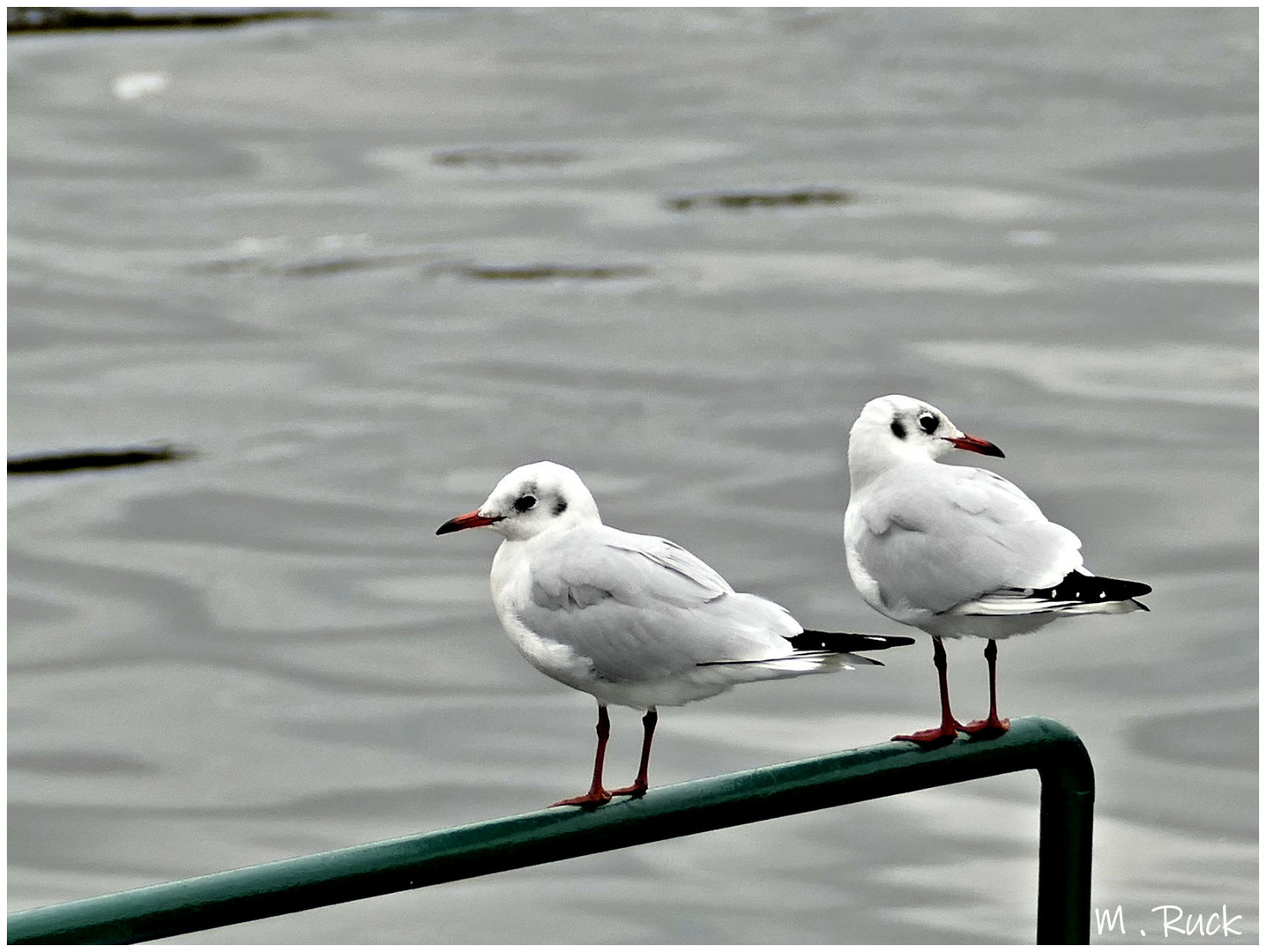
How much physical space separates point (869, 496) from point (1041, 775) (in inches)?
30.0

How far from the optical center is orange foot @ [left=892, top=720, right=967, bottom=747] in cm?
436

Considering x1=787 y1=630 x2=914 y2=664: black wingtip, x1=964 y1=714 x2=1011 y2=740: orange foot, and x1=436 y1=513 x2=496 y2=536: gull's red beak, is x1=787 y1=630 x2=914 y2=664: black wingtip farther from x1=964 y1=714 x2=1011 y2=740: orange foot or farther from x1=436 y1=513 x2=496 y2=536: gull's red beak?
x1=436 y1=513 x2=496 y2=536: gull's red beak

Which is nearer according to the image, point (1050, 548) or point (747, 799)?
point (747, 799)

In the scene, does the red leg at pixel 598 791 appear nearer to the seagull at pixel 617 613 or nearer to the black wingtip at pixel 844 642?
the seagull at pixel 617 613

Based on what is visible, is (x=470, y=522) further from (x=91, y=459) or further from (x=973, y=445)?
(x=91, y=459)

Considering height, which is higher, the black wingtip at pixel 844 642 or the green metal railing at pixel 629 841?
the black wingtip at pixel 844 642

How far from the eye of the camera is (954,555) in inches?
178

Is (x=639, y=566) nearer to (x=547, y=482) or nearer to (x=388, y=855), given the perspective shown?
(x=547, y=482)

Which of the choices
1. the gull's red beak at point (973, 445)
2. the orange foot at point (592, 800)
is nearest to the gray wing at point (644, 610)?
the orange foot at point (592, 800)

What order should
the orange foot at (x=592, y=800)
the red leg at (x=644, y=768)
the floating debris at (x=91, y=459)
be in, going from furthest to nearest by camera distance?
1. the floating debris at (x=91, y=459)
2. the red leg at (x=644, y=768)
3. the orange foot at (x=592, y=800)

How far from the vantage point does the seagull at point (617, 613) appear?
4.27 m

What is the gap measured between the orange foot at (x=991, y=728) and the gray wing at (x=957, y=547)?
0.25 meters

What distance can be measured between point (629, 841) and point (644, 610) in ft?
1.78

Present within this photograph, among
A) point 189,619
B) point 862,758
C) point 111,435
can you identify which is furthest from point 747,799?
point 111,435
